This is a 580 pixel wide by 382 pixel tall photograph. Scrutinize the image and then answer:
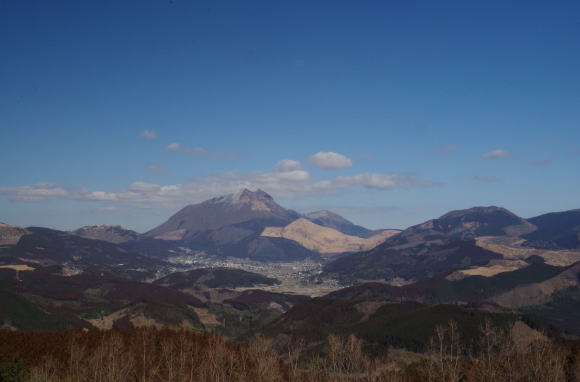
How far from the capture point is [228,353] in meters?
121

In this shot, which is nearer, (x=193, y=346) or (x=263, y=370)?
(x=263, y=370)

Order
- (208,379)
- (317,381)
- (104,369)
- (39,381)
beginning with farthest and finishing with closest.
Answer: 1. (317,381)
2. (208,379)
3. (104,369)
4. (39,381)

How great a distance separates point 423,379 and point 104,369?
69.9m

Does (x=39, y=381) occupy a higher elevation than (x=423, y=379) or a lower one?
higher

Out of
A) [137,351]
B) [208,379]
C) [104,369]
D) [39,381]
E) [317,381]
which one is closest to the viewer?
[39,381]

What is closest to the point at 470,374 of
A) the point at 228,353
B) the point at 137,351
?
the point at 228,353

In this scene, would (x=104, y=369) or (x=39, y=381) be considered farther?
(x=104, y=369)

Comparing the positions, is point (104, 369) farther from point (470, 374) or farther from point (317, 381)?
point (470, 374)

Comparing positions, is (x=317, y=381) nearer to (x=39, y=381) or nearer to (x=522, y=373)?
(x=522, y=373)

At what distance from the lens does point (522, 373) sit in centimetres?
10681

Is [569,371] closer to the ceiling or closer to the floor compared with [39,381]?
closer to the floor

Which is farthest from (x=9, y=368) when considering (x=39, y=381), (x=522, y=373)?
(x=522, y=373)

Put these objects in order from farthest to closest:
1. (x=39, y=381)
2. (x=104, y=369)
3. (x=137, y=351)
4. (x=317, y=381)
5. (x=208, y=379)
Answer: (x=137, y=351) → (x=317, y=381) → (x=208, y=379) → (x=104, y=369) → (x=39, y=381)

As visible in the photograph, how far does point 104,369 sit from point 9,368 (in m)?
19.0
